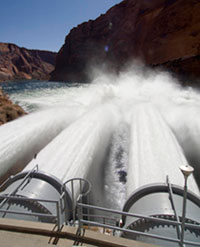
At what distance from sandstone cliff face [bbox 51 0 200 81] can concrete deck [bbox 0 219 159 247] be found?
155 feet

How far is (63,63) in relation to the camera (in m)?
140

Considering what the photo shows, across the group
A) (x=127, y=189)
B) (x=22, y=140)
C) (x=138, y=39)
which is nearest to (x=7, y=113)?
(x=22, y=140)

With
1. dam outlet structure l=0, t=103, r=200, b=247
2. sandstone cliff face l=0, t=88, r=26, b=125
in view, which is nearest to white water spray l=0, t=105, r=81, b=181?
dam outlet structure l=0, t=103, r=200, b=247

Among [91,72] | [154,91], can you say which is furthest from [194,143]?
[91,72]

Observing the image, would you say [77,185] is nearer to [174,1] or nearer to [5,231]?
[5,231]

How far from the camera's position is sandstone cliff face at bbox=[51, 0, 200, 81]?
53.1m

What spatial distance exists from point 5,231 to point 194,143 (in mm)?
14121

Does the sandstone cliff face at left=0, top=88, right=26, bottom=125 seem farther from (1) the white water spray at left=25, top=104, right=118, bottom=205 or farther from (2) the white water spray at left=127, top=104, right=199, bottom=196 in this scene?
(2) the white water spray at left=127, top=104, right=199, bottom=196

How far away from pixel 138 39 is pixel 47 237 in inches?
3438

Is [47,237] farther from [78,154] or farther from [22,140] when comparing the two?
[22,140]

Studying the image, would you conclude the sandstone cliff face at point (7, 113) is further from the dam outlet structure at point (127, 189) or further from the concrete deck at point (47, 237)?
the concrete deck at point (47, 237)

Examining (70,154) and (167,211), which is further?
(70,154)

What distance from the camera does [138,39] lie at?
3091 inches

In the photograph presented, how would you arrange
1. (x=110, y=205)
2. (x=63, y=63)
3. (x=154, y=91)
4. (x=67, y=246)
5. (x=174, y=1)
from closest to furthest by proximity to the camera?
(x=67, y=246), (x=110, y=205), (x=154, y=91), (x=174, y=1), (x=63, y=63)
